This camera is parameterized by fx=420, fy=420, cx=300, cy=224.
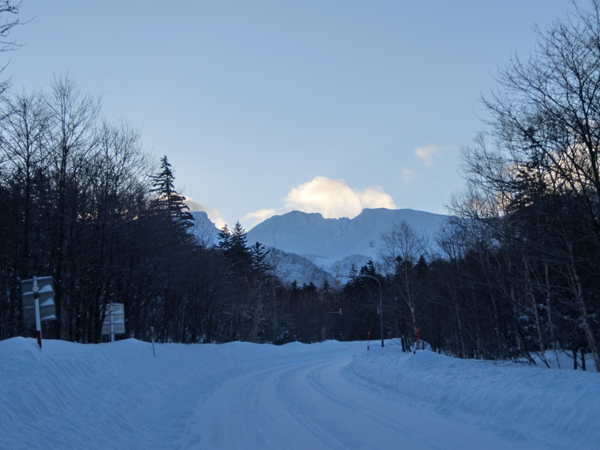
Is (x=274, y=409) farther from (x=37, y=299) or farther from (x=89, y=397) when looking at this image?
(x=37, y=299)

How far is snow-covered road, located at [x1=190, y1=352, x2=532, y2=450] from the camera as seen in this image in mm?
7391

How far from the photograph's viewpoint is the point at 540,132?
11602 mm

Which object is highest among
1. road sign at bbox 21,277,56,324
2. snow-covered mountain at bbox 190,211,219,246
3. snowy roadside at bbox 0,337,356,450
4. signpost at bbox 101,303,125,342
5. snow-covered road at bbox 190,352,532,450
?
snow-covered mountain at bbox 190,211,219,246

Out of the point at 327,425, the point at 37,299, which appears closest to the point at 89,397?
the point at 37,299

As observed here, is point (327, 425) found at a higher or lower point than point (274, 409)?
higher

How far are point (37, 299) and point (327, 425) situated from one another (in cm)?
712

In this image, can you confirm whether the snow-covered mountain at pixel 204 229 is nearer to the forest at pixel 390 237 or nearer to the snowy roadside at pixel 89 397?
the forest at pixel 390 237

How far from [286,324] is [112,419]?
70.4 metres

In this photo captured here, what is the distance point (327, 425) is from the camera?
29.2ft

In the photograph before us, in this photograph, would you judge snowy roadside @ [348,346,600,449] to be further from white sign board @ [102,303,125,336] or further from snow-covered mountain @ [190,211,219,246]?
snow-covered mountain @ [190,211,219,246]

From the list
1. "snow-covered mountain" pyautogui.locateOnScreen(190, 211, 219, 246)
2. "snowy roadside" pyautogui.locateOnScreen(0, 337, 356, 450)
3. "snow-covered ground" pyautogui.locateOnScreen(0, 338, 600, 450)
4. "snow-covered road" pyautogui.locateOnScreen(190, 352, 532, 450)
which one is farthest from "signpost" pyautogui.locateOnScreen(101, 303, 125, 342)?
"snow-covered mountain" pyautogui.locateOnScreen(190, 211, 219, 246)

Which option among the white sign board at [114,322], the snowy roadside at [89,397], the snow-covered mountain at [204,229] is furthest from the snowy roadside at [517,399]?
the snow-covered mountain at [204,229]

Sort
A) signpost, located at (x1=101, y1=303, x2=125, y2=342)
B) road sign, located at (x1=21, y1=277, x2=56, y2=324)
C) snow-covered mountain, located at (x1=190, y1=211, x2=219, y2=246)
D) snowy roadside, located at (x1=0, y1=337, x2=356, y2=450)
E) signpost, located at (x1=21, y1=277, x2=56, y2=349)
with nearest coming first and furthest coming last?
snowy roadside, located at (x1=0, y1=337, x2=356, y2=450) → signpost, located at (x1=21, y1=277, x2=56, y2=349) → road sign, located at (x1=21, y1=277, x2=56, y2=324) → signpost, located at (x1=101, y1=303, x2=125, y2=342) → snow-covered mountain, located at (x1=190, y1=211, x2=219, y2=246)

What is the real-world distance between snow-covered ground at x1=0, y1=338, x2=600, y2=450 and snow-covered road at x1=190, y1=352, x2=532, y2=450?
0.03m
